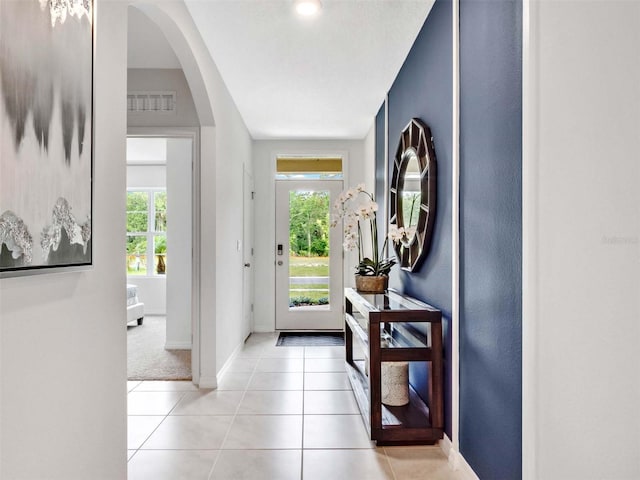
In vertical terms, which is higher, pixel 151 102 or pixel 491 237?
pixel 151 102

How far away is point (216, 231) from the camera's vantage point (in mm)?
3379

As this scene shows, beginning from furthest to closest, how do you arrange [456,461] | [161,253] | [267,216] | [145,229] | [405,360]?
[145,229]
[161,253]
[267,216]
[405,360]
[456,461]

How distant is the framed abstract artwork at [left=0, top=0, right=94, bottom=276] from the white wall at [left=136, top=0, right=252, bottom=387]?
1.10 metres

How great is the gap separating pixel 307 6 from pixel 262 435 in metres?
2.48

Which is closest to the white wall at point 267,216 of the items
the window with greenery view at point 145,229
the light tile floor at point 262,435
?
the light tile floor at point 262,435

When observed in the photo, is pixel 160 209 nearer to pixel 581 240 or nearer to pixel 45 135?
pixel 45 135

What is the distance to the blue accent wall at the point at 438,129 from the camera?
2268mm

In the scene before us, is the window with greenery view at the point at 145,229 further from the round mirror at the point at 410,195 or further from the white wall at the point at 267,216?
the round mirror at the point at 410,195

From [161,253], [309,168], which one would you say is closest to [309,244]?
[309,168]

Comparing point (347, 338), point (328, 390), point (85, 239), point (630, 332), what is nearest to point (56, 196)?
point (85, 239)

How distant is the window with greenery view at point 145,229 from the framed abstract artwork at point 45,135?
20.7 feet

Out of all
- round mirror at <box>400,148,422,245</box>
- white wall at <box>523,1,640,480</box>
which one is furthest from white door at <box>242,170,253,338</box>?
white wall at <box>523,1,640,480</box>

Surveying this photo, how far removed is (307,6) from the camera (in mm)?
2398

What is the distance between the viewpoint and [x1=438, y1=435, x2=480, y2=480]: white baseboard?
1.95 m
